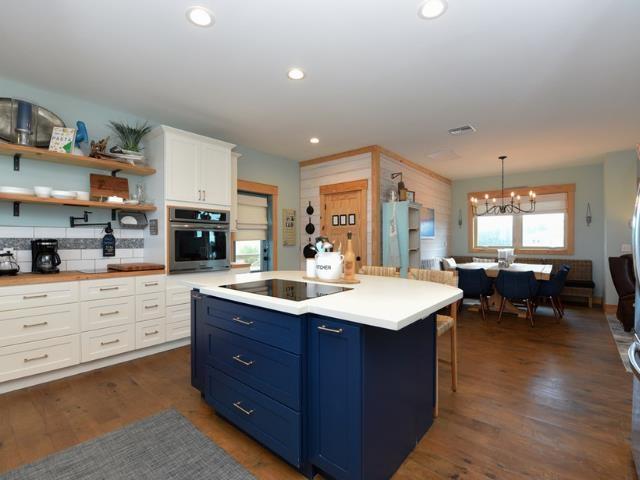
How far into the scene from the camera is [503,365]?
308 centimetres

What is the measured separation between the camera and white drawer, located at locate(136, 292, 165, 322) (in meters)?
3.23

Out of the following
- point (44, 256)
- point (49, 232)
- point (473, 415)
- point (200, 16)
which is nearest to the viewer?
point (200, 16)

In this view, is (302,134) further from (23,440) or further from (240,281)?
(23,440)

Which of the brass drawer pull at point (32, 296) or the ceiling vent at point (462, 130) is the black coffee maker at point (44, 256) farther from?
the ceiling vent at point (462, 130)

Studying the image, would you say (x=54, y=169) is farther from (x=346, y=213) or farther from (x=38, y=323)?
(x=346, y=213)

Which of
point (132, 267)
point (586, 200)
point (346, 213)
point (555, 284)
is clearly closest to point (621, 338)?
point (555, 284)

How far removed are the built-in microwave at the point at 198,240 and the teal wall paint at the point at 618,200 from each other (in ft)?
19.6

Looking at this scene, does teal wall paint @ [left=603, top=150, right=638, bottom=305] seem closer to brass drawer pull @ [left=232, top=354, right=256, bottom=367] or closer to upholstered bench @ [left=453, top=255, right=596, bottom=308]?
upholstered bench @ [left=453, top=255, right=596, bottom=308]

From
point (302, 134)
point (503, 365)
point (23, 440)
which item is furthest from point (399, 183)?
point (23, 440)

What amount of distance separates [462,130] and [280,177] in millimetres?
2837

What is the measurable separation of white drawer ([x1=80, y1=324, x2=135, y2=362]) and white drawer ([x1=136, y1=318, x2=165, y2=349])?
6 centimetres

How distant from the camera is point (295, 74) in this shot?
2.72m

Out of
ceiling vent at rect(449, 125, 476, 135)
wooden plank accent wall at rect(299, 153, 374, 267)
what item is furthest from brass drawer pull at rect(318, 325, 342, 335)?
ceiling vent at rect(449, 125, 476, 135)

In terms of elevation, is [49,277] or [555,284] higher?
[49,277]
